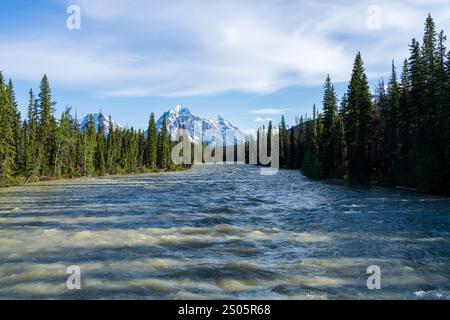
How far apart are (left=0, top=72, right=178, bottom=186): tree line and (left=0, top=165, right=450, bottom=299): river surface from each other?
39687mm

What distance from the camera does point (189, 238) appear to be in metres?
19.7

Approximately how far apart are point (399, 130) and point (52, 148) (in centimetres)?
6868

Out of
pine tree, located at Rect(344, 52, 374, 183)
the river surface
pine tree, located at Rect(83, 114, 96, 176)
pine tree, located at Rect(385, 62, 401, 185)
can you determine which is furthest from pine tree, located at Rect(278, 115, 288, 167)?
the river surface

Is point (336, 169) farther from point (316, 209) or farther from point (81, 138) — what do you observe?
point (81, 138)

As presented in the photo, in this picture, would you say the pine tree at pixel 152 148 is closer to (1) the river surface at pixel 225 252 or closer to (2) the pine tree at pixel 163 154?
(2) the pine tree at pixel 163 154

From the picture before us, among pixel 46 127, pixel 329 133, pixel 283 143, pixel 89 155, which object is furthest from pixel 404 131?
pixel 283 143

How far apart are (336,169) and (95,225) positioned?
58515 millimetres

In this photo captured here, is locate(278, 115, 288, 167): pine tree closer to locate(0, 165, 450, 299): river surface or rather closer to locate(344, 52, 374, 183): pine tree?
locate(344, 52, 374, 183): pine tree

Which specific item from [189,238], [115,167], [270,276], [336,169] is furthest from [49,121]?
[270,276]

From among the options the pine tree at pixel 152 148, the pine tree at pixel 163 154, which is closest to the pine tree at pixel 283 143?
the pine tree at pixel 163 154

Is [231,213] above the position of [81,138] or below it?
below

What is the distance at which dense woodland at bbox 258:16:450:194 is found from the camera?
1697 inches

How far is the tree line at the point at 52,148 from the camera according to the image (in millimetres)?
63562

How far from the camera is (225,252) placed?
56.0 ft
